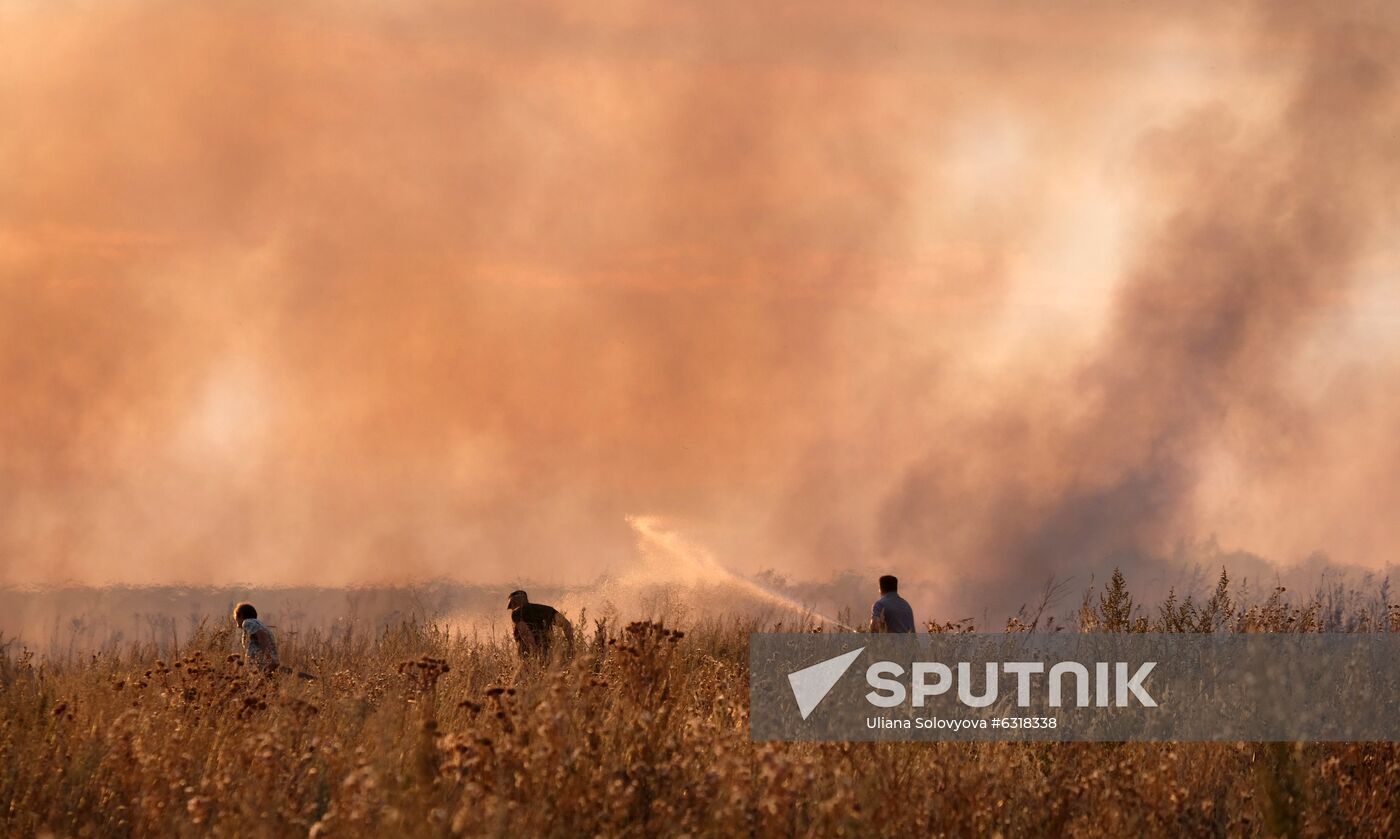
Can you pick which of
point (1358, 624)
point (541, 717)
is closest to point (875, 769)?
point (541, 717)

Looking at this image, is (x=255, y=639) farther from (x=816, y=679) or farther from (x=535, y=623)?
(x=816, y=679)

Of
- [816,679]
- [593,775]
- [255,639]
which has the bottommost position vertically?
[593,775]

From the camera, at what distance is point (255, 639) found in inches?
536

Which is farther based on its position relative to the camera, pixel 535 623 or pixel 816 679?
pixel 535 623

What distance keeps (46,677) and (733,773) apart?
8779 millimetres

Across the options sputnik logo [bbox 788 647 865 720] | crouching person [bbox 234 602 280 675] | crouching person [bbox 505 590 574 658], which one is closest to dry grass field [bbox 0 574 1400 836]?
sputnik logo [bbox 788 647 865 720]

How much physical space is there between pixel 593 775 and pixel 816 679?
4.86m

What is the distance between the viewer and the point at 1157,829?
21.4 ft

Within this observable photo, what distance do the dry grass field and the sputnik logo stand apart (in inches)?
25.8

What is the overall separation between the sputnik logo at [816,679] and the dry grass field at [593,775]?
655 millimetres

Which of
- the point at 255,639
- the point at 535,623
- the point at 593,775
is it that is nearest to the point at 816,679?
the point at 593,775

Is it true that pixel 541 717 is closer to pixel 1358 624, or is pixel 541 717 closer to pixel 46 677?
pixel 46 677

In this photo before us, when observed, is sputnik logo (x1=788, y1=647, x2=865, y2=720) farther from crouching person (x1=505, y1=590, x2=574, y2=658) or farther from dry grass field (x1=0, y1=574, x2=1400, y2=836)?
crouching person (x1=505, y1=590, x2=574, y2=658)

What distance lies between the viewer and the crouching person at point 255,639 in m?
12.7
